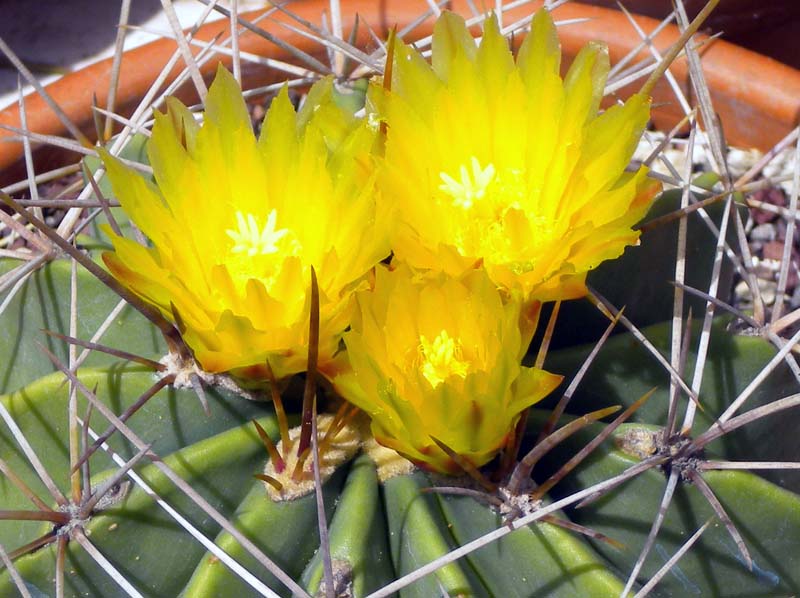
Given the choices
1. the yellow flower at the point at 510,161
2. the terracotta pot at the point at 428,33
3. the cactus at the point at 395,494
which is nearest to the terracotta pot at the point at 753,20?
the terracotta pot at the point at 428,33

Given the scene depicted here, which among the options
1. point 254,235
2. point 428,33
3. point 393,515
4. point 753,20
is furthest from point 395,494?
point 753,20

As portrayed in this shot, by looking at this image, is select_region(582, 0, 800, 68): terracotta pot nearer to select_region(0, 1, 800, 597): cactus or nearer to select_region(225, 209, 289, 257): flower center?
select_region(0, 1, 800, 597): cactus

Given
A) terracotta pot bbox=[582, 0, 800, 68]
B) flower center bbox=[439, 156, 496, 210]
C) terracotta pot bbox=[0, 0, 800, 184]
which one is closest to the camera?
flower center bbox=[439, 156, 496, 210]

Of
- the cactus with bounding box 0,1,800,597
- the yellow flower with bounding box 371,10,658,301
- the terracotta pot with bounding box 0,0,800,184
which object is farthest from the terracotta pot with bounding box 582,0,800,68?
the yellow flower with bounding box 371,10,658,301

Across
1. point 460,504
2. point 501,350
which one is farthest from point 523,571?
point 501,350

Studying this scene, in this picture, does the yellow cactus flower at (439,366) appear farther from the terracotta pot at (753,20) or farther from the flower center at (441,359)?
the terracotta pot at (753,20)

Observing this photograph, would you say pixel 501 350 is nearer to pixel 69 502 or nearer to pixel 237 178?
pixel 237 178

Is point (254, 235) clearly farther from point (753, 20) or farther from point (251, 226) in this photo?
point (753, 20)
